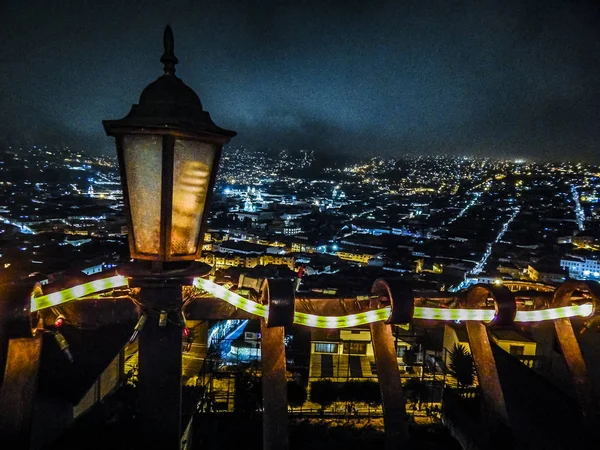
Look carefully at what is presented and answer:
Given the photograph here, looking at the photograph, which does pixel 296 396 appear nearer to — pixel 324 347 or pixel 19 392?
pixel 324 347

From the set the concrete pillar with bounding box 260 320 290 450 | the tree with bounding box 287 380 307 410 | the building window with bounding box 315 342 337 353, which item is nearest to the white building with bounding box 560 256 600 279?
the building window with bounding box 315 342 337 353

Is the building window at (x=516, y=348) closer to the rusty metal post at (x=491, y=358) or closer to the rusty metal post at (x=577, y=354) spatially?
the rusty metal post at (x=577, y=354)

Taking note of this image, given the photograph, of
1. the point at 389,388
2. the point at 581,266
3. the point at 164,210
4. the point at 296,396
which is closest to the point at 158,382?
the point at 164,210

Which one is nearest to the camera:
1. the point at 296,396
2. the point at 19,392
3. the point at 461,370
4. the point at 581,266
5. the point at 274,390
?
the point at 19,392

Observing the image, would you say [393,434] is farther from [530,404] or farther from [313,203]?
[313,203]

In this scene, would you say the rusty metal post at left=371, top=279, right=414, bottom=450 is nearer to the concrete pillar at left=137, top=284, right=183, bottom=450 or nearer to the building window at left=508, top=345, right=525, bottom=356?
the concrete pillar at left=137, top=284, right=183, bottom=450

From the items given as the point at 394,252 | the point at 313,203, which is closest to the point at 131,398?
the point at 394,252

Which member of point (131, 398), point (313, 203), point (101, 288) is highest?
point (313, 203)
